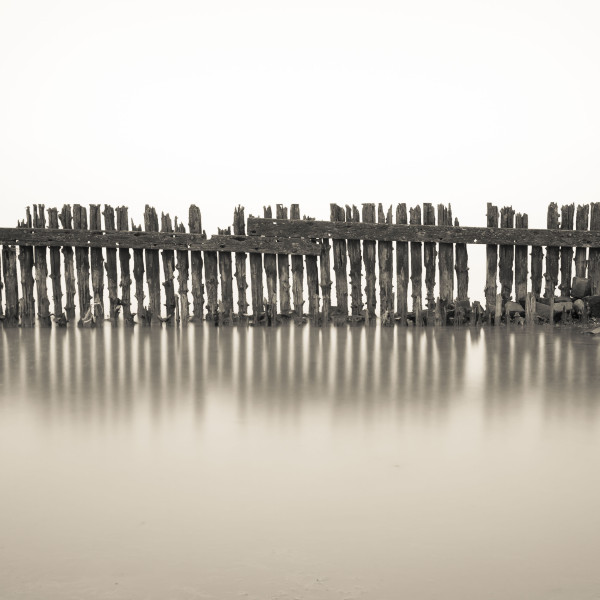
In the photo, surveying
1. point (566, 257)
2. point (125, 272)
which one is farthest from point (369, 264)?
point (125, 272)

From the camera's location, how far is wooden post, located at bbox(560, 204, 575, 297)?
11.0 m

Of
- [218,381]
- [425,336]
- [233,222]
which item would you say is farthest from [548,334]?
[218,381]

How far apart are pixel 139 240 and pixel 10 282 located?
5.81 ft

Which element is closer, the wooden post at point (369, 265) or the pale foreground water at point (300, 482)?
the pale foreground water at point (300, 482)

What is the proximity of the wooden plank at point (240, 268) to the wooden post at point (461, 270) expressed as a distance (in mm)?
2701

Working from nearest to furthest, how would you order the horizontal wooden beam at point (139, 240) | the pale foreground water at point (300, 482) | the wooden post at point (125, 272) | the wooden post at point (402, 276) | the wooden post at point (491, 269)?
the pale foreground water at point (300, 482) → the horizontal wooden beam at point (139, 240) → the wooden post at point (125, 272) → the wooden post at point (402, 276) → the wooden post at point (491, 269)

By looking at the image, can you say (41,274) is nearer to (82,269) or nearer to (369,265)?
(82,269)

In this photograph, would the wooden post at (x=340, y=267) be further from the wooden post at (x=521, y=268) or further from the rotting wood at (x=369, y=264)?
the wooden post at (x=521, y=268)

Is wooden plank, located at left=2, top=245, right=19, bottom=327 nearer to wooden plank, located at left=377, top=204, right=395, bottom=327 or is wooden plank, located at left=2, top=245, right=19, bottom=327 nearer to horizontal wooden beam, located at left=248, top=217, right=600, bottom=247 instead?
horizontal wooden beam, located at left=248, top=217, right=600, bottom=247

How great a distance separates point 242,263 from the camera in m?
10.4

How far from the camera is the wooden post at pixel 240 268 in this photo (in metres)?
10.4

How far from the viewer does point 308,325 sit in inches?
413

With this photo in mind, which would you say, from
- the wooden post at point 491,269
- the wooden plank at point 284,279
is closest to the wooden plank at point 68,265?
the wooden plank at point 284,279

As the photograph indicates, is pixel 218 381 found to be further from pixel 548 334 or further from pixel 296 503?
pixel 548 334
